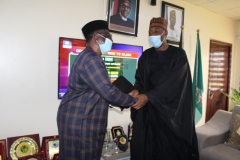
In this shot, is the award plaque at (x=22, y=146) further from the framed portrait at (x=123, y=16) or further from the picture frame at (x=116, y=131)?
the framed portrait at (x=123, y=16)

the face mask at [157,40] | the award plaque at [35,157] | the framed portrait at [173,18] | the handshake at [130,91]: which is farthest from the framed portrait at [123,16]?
the award plaque at [35,157]

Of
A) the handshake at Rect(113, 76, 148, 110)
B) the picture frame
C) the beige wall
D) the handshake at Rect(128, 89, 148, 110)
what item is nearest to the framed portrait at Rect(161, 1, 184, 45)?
the beige wall

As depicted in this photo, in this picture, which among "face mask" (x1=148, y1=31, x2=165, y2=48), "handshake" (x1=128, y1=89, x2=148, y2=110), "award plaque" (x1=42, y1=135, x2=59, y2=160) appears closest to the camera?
"handshake" (x1=128, y1=89, x2=148, y2=110)

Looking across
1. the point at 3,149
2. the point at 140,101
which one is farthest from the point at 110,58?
the point at 3,149

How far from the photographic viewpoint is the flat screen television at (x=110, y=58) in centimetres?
215

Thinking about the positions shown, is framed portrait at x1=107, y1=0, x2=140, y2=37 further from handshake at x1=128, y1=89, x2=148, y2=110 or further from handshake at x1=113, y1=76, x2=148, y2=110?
handshake at x1=128, y1=89, x2=148, y2=110

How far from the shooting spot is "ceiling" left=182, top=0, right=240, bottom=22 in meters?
3.32

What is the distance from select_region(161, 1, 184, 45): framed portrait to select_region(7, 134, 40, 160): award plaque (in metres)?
2.35

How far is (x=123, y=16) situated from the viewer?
8.52 feet

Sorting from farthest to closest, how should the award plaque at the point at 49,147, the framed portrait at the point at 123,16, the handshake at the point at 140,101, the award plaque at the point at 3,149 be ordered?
the framed portrait at the point at 123,16 → the award plaque at the point at 49,147 → the award plaque at the point at 3,149 → the handshake at the point at 140,101

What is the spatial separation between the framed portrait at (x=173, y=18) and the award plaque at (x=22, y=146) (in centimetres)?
235

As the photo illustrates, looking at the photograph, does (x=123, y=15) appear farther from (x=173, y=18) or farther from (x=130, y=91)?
(x=130, y=91)

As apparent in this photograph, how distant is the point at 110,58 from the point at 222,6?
8.11ft

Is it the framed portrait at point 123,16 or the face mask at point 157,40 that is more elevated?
the framed portrait at point 123,16
